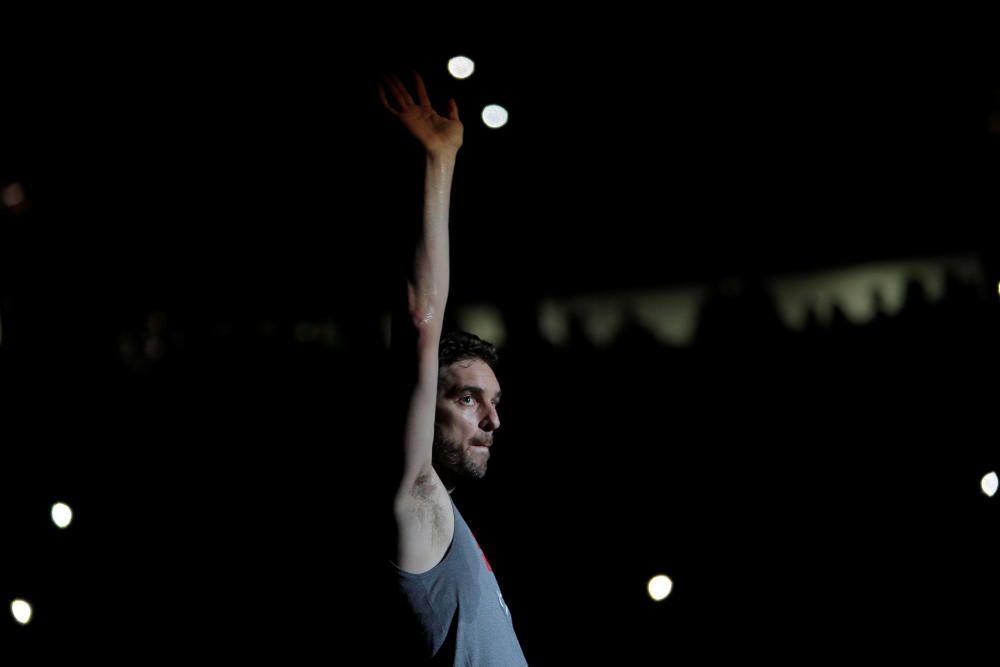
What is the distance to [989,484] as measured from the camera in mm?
2230

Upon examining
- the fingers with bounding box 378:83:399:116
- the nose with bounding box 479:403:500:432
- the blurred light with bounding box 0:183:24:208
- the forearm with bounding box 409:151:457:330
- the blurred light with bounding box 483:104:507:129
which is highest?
the blurred light with bounding box 483:104:507:129

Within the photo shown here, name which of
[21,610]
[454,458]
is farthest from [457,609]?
[21,610]

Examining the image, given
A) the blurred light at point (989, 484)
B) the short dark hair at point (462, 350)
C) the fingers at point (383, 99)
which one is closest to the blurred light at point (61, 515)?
the short dark hair at point (462, 350)

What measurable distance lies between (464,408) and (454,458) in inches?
4.0

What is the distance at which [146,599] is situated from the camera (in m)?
2.55

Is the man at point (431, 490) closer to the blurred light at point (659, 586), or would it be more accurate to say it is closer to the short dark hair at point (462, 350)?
the short dark hair at point (462, 350)

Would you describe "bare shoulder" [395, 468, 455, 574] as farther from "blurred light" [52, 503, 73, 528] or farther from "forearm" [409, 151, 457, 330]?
"blurred light" [52, 503, 73, 528]

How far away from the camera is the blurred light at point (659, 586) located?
238 cm

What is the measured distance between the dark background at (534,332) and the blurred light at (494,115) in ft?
0.12

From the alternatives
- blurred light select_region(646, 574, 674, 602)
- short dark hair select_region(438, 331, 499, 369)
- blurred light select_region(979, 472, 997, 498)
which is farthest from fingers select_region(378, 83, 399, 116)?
blurred light select_region(979, 472, 997, 498)

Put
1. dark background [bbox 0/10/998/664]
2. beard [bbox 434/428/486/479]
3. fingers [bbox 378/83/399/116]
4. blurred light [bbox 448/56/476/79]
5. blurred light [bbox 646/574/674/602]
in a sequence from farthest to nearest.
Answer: blurred light [bbox 646/574/674/602] → dark background [bbox 0/10/998/664] → blurred light [bbox 448/56/476/79] → beard [bbox 434/428/486/479] → fingers [bbox 378/83/399/116]

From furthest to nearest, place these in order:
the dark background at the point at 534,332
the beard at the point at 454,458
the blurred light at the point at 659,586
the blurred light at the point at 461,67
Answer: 1. the blurred light at the point at 659,586
2. the dark background at the point at 534,332
3. the blurred light at the point at 461,67
4. the beard at the point at 454,458

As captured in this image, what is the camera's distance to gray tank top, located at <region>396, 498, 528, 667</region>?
108 cm

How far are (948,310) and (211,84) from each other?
6.95 feet
